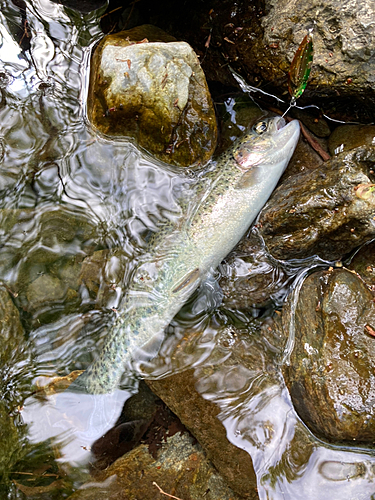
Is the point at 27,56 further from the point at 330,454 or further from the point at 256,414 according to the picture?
the point at 330,454

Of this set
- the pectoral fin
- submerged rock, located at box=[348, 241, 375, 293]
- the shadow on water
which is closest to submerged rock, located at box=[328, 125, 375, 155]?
the pectoral fin

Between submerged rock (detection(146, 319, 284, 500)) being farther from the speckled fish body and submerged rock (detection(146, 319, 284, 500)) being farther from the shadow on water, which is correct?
the speckled fish body

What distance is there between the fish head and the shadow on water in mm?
744

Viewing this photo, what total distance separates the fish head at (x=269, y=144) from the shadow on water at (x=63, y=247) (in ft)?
2.44

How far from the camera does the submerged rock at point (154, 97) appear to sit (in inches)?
129

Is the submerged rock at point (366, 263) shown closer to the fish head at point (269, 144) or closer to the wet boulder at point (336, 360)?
the wet boulder at point (336, 360)

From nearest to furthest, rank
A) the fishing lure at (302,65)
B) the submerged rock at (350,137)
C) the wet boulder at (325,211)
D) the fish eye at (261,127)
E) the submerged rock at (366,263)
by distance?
1. the wet boulder at (325,211)
2. the fishing lure at (302,65)
3. the submerged rock at (366,263)
4. the submerged rock at (350,137)
5. the fish eye at (261,127)

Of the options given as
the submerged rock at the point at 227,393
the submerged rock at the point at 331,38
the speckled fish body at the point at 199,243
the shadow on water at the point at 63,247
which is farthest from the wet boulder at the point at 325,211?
the submerged rock at the point at 227,393

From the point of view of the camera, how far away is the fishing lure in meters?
3.04

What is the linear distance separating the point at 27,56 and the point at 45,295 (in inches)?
103

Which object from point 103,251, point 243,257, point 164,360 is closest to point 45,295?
point 103,251

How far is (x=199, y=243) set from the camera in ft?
11.5

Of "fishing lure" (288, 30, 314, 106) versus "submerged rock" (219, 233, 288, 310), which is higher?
A: "fishing lure" (288, 30, 314, 106)

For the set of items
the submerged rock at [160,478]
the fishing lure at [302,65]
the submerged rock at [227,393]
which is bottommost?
the submerged rock at [160,478]
